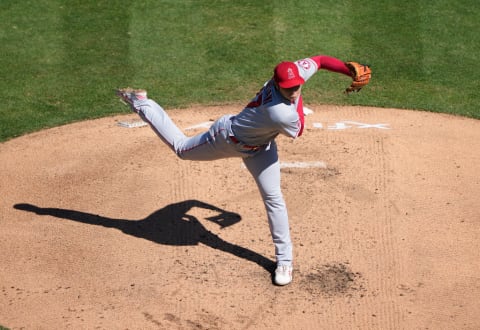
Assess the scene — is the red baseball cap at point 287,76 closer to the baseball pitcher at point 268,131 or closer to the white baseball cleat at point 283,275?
the baseball pitcher at point 268,131

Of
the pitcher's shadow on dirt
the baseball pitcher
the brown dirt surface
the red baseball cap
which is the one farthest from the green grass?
the red baseball cap

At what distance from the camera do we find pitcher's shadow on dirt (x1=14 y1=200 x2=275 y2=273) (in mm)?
7188

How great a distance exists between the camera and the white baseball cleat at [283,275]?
655cm

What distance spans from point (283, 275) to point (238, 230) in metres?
0.94

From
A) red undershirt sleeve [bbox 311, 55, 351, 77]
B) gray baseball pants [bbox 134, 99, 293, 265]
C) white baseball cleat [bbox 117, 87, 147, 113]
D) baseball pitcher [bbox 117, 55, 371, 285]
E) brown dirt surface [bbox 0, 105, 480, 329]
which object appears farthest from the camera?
white baseball cleat [bbox 117, 87, 147, 113]

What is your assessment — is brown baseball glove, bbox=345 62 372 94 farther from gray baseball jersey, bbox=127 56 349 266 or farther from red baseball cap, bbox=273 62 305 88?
red baseball cap, bbox=273 62 305 88

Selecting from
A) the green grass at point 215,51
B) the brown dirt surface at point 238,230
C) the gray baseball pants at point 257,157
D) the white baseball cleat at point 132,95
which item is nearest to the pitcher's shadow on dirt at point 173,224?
the brown dirt surface at point 238,230

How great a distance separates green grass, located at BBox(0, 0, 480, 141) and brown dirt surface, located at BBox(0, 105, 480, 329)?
2.16 feet

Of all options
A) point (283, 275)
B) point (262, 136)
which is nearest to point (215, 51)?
point (262, 136)

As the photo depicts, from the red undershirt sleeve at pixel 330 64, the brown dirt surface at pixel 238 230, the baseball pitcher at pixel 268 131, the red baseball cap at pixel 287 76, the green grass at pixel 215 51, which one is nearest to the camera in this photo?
the red baseball cap at pixel 287 76

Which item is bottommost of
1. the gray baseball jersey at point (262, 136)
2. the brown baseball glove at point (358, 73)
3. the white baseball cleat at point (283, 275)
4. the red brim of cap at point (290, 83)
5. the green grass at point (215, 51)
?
the white baseball cleat at point (283, 275)

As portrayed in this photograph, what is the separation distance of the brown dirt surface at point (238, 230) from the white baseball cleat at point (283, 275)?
7cm

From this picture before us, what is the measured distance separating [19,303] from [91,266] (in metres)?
0.74

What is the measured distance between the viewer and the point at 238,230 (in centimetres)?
737
